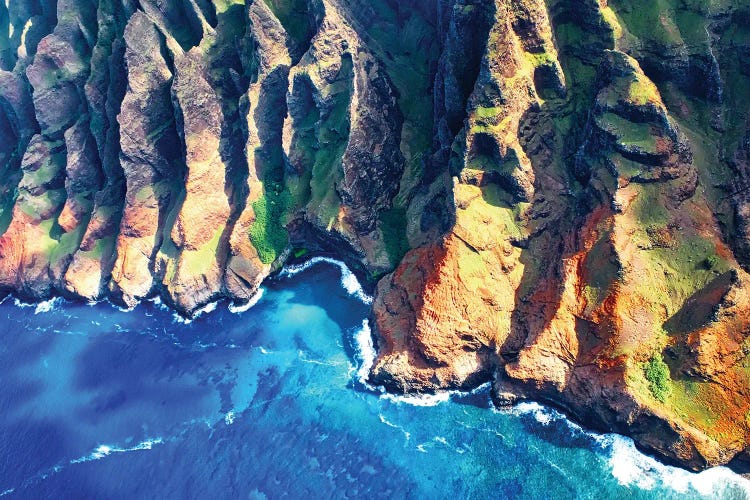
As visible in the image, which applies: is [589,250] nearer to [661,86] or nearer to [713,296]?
[713,296]

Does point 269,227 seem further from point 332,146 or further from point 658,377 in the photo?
point 658,377

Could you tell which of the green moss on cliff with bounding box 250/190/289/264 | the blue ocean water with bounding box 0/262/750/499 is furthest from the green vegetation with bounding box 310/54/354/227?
the blue ocean water with bounding box 0/262/750/499

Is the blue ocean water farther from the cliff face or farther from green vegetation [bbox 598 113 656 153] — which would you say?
green vegetation [bbox 598 113 656 153]

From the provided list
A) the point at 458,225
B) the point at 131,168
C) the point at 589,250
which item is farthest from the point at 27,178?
the point at 589,250

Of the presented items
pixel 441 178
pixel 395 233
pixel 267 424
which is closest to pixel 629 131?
pixel 441 178

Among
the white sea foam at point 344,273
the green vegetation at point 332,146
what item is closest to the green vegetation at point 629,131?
the green vegetation at point 332,146

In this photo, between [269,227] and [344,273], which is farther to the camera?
[269,227]
